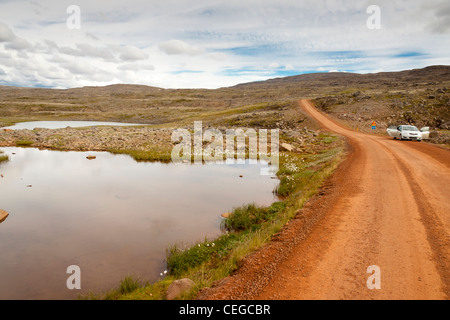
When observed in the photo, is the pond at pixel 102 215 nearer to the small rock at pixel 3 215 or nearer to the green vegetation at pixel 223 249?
the small rock at pixel 3 215

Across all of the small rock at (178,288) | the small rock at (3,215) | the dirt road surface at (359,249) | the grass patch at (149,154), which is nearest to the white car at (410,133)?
the dirt road surface at (359,249)

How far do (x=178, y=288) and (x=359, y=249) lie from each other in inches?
212

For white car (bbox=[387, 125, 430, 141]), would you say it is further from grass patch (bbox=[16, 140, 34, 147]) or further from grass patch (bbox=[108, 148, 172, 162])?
grass patch (bbox=[16, 140, 34, 147])

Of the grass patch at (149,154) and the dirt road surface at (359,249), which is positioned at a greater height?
the grass patch at (149,154)

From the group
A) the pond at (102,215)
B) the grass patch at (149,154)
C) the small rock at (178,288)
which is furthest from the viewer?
the grass patch at (149,154)

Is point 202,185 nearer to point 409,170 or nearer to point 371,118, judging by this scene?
point 409,170

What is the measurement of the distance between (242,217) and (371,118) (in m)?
46.8

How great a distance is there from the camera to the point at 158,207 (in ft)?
50.9

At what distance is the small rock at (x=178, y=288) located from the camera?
6824mm

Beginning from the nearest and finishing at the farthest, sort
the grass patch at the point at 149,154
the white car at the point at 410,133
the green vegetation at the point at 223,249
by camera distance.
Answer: the green vegetation at the point at 223,249 < the grass patch at the point at 149,154 < the white car at the point at 410,133

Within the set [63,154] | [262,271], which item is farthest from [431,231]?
[63,154]

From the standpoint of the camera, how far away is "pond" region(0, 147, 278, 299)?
30.1 feet

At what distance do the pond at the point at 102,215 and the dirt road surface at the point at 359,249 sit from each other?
13.2 feet
